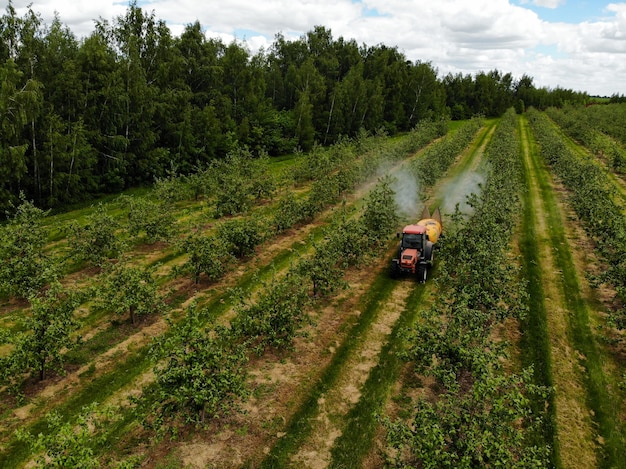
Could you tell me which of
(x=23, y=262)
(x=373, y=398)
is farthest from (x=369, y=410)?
(x=23, y=262)

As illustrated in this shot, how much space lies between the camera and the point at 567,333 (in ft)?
55.8

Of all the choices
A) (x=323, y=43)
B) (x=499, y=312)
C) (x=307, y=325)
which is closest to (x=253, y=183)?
(x=307, y=325)

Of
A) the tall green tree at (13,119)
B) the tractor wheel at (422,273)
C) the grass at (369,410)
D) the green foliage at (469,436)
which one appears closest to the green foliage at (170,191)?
the tall green tree at (13,119)

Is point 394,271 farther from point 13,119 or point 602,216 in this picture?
point 13,119

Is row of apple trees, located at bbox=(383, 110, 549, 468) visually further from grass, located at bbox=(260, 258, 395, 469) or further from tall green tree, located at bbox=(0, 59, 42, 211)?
tall green tree, located at bbox=(0, 59, 42, 211)

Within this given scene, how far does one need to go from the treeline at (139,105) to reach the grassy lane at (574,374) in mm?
26942

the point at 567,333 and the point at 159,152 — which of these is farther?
the point at 159,152

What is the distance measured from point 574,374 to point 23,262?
73.0 feet

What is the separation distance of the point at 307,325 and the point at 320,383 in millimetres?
3648

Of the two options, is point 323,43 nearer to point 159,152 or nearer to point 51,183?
point 159,152

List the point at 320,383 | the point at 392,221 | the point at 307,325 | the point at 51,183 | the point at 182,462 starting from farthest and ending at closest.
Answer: the point at 51,183 < the point at 392,221 < the point at 307,325 < the point at 320,383 < the point at 182,462

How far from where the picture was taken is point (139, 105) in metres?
38.9

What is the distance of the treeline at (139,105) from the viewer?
1204 inches

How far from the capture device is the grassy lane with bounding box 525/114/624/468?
38.3ft
